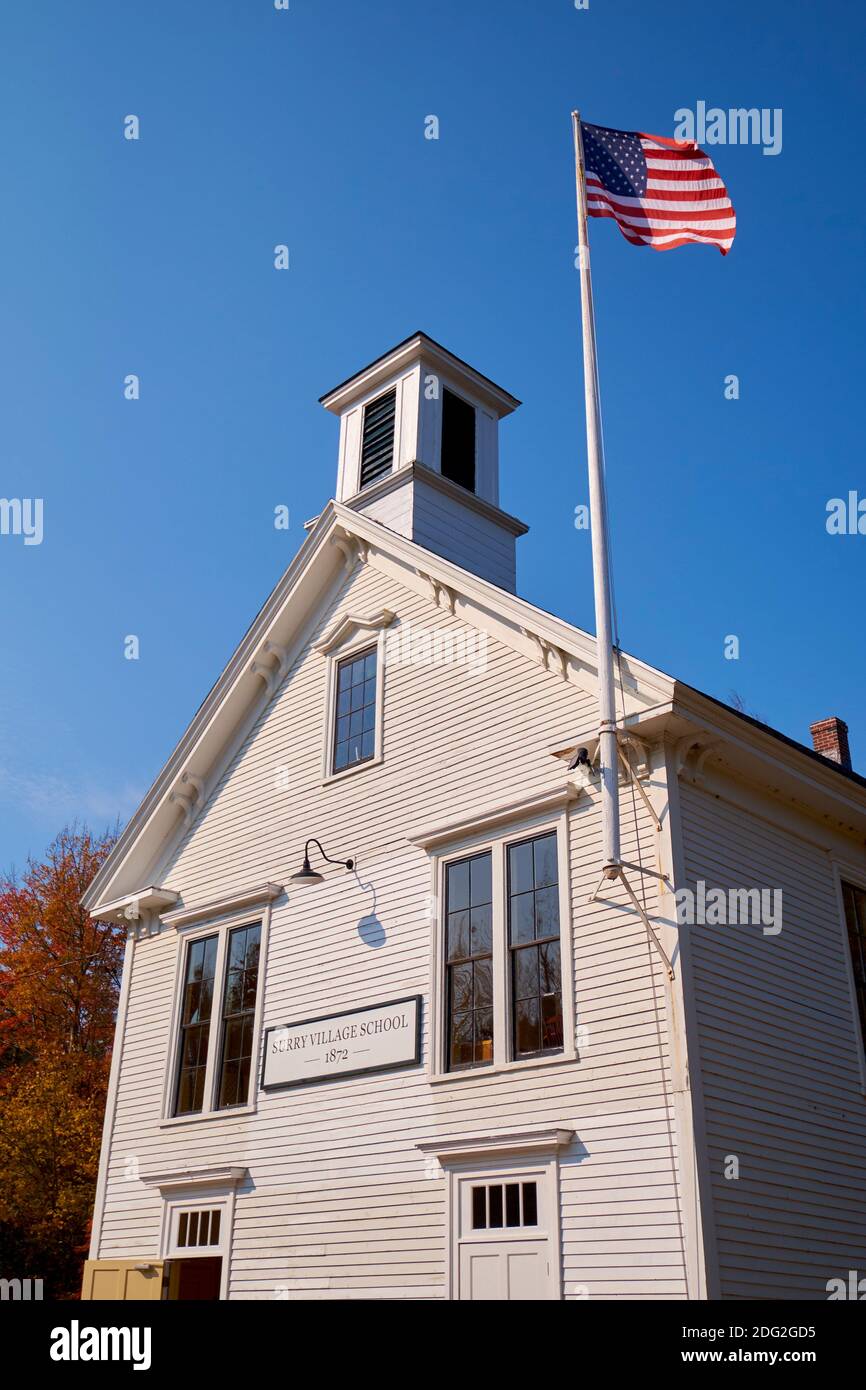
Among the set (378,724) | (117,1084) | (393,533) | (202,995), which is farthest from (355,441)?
(117,1084)

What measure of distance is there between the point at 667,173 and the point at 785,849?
24.9ft

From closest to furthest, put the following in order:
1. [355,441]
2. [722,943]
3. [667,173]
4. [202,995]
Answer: [722,943]
[667,173]
[202,995]
[355,441]

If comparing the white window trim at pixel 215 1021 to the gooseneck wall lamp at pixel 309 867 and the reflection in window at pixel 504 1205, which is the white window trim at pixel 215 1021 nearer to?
the gooseneck wall lamp at pixel 309 867

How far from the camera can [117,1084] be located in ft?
55.4

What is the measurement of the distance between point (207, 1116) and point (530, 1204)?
17.3ft

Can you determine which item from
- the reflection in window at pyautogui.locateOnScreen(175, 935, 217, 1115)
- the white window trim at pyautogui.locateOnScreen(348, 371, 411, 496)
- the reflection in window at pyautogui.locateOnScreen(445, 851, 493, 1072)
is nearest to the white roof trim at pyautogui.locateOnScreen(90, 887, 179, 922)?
the reflection in window at pyautogui.locateOnScreen(175, 935, 217, 1115)

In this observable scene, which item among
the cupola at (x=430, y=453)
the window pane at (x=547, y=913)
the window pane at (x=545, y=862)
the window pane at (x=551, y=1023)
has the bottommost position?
the window pane at (x=551, y=1023)

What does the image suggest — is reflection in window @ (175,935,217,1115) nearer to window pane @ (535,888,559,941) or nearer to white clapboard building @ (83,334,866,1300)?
white clapboard building @ (83,334,866,1300)

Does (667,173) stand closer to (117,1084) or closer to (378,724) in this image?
(378,724)

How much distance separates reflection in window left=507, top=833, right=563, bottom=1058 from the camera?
11938 mm

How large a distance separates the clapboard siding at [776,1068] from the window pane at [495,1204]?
2.31 meters

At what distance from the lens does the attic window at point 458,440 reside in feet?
63.0

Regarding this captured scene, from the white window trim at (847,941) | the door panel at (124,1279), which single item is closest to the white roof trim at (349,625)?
the white window trim at (847,941)

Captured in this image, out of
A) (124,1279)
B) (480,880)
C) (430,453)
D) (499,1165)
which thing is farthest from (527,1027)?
(430,453)
